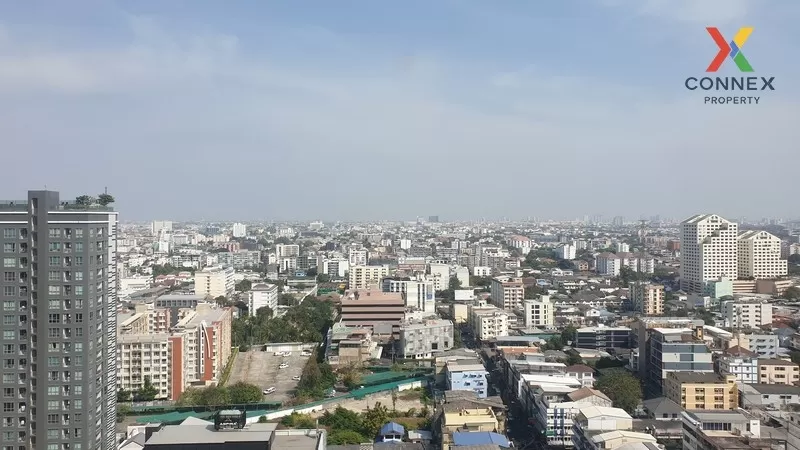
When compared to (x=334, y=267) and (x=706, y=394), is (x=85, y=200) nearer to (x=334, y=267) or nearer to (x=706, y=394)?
(x=706, y=394)

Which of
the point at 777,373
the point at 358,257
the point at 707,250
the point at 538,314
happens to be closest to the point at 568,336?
the point at 538,314

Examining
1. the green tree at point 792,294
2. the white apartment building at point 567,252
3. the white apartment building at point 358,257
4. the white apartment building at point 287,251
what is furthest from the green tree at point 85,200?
the white apartment building at point 567,252

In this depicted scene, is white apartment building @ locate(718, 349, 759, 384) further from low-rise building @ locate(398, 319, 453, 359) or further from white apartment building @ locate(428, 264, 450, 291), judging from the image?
white apartment building @ locate(428, 264, 450, 291)

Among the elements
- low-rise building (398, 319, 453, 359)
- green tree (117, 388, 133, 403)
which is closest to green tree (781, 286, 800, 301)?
low-rise building (398, 319, 453, 359)

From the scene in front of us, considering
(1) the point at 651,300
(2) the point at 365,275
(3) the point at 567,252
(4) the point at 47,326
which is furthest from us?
(3) the point at 567,252

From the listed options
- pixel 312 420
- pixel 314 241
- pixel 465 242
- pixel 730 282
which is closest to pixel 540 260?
pixel 465 242

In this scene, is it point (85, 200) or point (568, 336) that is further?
point (568, 336)

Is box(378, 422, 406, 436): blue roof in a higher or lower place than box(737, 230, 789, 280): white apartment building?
lower
